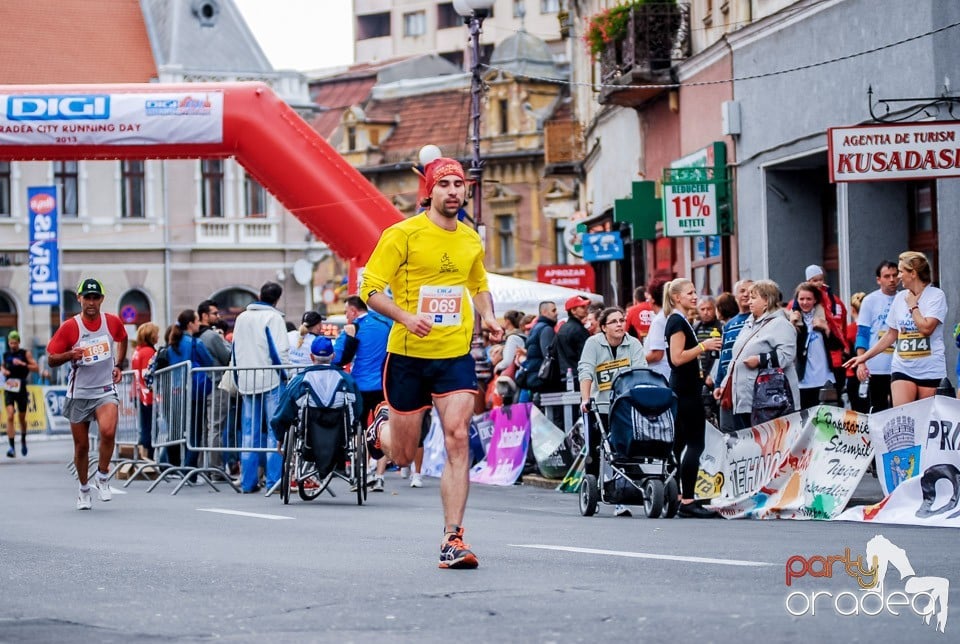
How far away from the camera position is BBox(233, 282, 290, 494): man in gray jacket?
1905cm

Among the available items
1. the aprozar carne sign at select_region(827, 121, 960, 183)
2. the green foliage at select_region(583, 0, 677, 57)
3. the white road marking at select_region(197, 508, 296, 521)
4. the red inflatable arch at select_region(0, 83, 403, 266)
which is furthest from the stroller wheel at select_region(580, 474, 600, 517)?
the green foliage at select_region(583, 0, 677, 57)

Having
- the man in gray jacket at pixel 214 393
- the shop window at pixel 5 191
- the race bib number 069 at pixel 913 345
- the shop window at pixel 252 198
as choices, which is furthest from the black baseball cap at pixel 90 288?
the shop window at pixel 252 198

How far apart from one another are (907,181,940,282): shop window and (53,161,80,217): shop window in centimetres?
4304

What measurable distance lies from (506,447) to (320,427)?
15.4ft

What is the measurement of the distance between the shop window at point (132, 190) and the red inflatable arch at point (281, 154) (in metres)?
37.4

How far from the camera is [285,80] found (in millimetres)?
66250

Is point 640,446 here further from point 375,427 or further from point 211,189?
point 211,189

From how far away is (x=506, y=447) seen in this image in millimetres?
21141

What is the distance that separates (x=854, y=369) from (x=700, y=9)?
1136 cm

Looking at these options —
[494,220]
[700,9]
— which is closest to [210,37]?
[494,220]

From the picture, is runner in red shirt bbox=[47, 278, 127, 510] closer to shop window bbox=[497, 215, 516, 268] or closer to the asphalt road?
the asphalt road

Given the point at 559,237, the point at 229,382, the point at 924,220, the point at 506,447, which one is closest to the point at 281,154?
the point at 506,447

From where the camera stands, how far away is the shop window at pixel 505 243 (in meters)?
75.4

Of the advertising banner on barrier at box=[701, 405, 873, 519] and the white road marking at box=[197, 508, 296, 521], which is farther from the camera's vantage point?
the white road marking at box=[197, 508, 296, 521]
